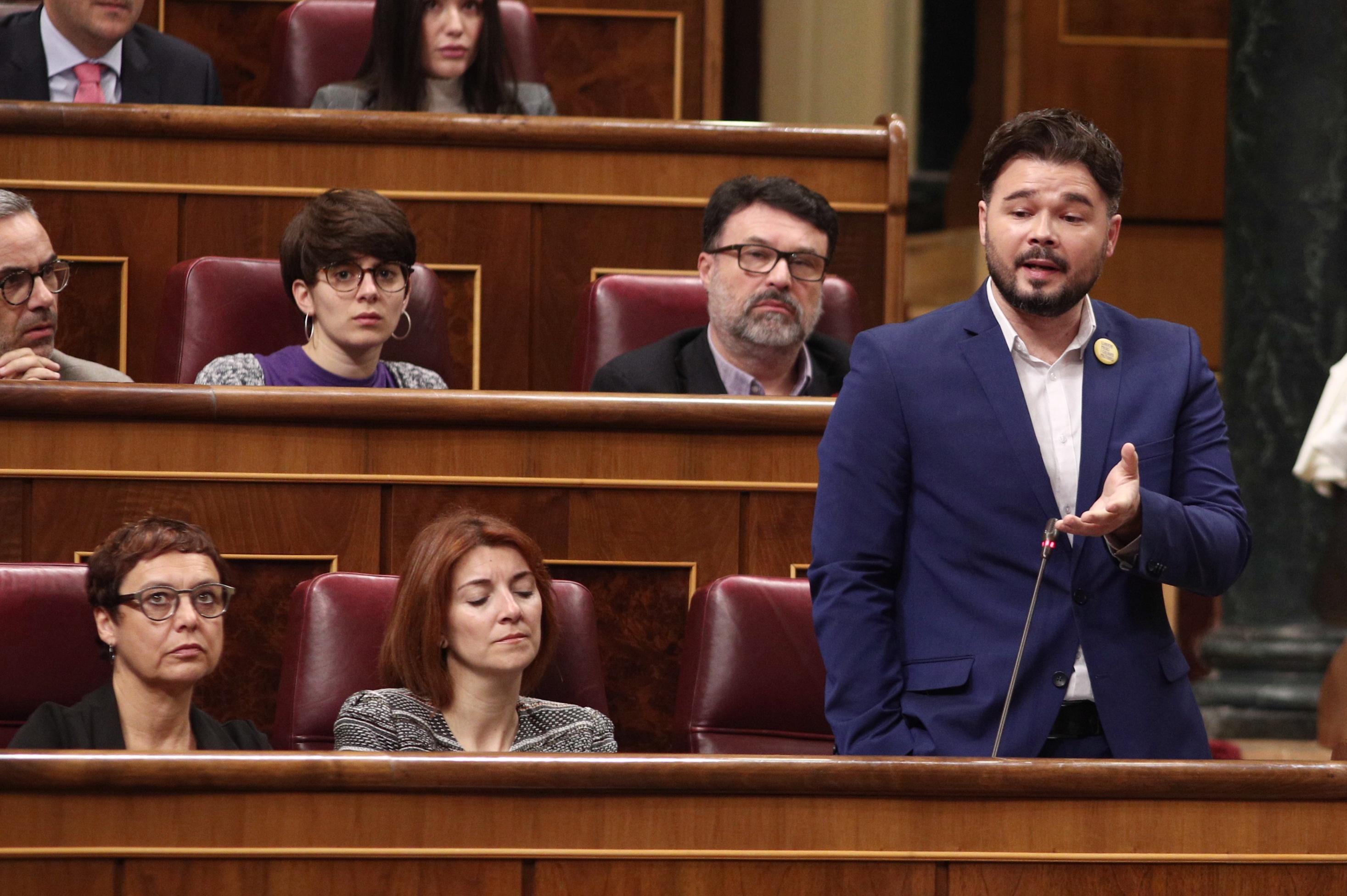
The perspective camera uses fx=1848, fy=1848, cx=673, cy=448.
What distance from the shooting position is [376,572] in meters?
1.11

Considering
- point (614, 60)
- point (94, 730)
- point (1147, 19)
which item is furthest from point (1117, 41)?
point (94, 730)

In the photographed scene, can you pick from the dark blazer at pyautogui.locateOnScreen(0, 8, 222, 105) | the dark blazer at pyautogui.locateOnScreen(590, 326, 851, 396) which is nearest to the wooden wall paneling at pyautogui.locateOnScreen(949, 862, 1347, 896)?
the dark blazer at pyautogui.locateOnScreen(590, 326, 851, 396)

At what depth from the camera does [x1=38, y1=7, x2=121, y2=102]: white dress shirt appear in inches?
62.2

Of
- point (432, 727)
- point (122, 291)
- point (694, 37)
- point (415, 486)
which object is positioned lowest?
point (432, 727)

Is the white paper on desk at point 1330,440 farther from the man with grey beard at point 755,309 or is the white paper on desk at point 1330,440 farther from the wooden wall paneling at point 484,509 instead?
the wooden wall paneling at point 484,509

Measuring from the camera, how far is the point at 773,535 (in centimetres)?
114

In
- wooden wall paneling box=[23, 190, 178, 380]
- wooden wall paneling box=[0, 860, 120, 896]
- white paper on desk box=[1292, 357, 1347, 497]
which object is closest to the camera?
wooden wall paneling box=[0, 860, 120, 896]

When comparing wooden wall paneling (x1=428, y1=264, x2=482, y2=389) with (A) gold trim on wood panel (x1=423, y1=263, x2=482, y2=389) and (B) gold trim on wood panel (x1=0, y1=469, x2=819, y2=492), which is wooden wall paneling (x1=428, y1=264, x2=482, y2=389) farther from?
(B) gold trim on wood panel (x1=0, y1=469, x2=819, y2=492)

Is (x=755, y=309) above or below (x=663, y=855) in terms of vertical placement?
above

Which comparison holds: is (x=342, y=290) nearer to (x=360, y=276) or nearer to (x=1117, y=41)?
(x=360, y=276)

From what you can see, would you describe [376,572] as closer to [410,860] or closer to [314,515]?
[314,515]

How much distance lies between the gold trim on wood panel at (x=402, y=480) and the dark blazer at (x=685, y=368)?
0.16m

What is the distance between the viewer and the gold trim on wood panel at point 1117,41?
2.52 metres

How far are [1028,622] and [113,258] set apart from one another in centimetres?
93
